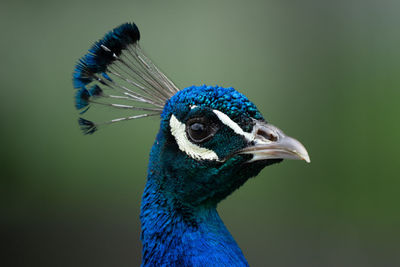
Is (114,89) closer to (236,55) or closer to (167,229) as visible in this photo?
(167,229)

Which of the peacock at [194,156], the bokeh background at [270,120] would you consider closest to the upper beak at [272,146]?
the peacock at [194,156]

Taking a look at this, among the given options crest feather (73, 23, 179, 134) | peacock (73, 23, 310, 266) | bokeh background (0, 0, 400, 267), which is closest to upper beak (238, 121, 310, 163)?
peacock (73, 23, 310, 266)

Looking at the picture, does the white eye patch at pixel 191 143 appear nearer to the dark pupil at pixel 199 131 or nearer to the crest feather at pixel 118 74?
the dark pupil at pixel 199 131

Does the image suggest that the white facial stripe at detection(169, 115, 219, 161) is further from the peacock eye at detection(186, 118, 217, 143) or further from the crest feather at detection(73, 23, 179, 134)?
the crest feather at detection(73, 23, 179, 134)

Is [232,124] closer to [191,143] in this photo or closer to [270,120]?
[191,143]

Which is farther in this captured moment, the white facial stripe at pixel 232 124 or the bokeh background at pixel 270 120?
the bokeh background at pixel 270 120

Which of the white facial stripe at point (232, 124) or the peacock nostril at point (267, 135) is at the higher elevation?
the peacock nostril at point (267, 135)

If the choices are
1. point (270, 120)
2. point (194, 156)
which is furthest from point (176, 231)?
point (270, 120)
